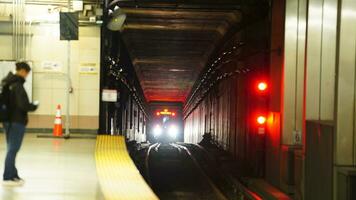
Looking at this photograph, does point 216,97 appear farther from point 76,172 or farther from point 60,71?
point 76,172

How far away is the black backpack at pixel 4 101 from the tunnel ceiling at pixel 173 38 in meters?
11.0

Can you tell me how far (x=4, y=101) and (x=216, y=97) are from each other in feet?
60.4

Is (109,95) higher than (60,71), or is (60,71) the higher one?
(60,71)

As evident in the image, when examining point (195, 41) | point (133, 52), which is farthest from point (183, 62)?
point (195, 41)

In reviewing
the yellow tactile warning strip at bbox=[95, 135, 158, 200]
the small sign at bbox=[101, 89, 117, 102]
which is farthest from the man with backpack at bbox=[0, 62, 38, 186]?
the small sign at bbox=[101, 89, 117, 102]

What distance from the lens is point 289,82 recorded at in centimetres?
1455

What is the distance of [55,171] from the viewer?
34.3 ft

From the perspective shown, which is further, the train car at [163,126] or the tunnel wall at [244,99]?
the train car at [163,126]

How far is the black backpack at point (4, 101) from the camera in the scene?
816 cm

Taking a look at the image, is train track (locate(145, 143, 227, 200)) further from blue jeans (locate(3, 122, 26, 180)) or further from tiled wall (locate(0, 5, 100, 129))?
blue jeans (locate(3, 122, 26, 180))

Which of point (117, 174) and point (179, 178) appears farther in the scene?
point (179, 178)

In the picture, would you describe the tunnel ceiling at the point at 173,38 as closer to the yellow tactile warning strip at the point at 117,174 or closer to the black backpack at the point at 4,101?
the yellow tactile warning strip at the point at 117,174

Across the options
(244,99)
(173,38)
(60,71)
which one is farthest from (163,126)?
(60,71)

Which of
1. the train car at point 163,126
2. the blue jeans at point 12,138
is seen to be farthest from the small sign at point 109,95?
the train car at point 163,126
